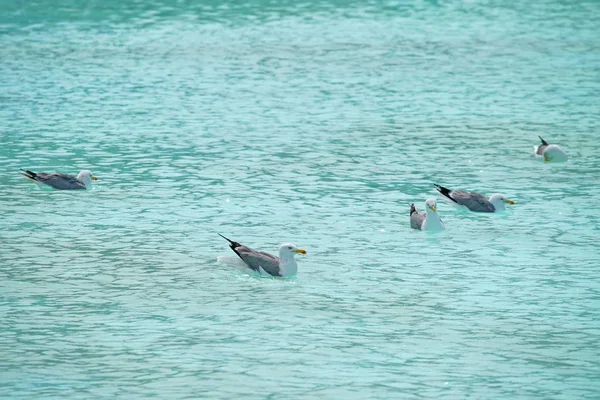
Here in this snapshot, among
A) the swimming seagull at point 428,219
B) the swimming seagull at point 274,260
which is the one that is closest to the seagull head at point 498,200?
the swimming seagull at point 428,219

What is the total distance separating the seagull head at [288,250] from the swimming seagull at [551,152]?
371 inches

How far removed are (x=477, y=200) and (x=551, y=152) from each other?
4.29 meters

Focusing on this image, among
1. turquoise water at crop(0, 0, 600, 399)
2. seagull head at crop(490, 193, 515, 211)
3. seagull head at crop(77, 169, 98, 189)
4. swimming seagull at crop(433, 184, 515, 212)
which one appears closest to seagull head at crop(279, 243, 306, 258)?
turquoise water at crop(0, 0, 600, 399)

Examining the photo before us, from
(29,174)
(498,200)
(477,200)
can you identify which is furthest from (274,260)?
(29,174)

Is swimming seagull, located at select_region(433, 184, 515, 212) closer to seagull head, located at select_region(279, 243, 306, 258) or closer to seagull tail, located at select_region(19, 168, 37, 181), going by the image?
seagull head, located at select_region(279, 243, 306, 258)

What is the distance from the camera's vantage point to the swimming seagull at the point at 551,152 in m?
26.8

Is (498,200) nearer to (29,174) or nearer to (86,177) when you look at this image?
(86,177)

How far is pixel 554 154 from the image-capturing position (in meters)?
26.9

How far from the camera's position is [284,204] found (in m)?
23.7

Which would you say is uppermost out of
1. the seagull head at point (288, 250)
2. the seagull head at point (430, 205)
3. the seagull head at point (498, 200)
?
the seagull head at point (288, 250)

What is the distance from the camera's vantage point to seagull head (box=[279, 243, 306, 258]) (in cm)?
1920

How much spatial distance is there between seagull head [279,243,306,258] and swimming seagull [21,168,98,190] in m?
6.58

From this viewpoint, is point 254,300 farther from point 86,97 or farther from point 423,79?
point 423,79

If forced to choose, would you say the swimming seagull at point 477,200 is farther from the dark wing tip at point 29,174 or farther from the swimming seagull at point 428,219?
the dark wing tip at point 29,174
